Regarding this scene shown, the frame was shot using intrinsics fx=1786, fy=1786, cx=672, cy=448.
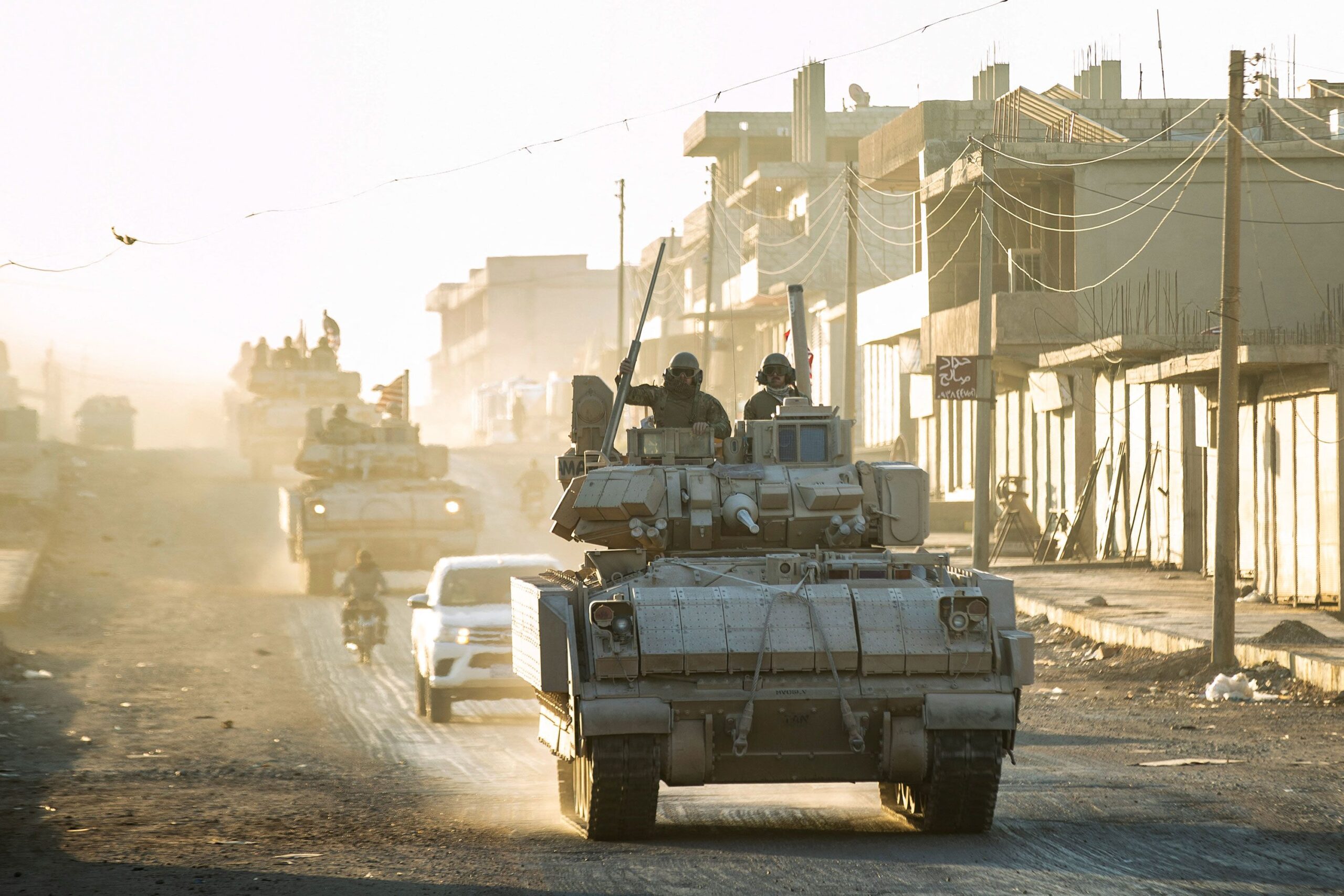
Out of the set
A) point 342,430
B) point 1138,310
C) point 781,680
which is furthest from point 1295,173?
point 781,680

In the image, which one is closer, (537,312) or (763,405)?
(763,405)

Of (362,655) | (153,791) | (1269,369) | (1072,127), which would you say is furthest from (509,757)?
(1072,127)

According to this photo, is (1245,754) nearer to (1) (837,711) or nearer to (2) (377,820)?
(1) (837,711)

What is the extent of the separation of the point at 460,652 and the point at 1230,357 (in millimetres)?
8183

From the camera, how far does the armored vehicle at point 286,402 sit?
44344mm

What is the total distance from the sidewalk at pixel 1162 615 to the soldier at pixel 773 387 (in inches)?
250

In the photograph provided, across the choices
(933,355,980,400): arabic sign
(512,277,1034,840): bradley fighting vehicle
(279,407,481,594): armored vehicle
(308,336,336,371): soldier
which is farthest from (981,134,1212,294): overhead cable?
→ (512,277,1034,840): bradley fighting vehicle

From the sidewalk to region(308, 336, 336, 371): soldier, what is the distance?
71.4ft

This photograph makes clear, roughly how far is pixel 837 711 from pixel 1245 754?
190 inches

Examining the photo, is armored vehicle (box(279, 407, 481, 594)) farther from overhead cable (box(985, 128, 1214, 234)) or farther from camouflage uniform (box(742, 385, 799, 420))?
camouflage uniform (box(742, 385, 799, 420))

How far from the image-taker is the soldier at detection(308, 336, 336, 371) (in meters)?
45.6

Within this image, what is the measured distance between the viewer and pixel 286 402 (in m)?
44.6

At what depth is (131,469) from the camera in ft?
160

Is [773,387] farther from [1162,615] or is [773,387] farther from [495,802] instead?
[1162,615]
